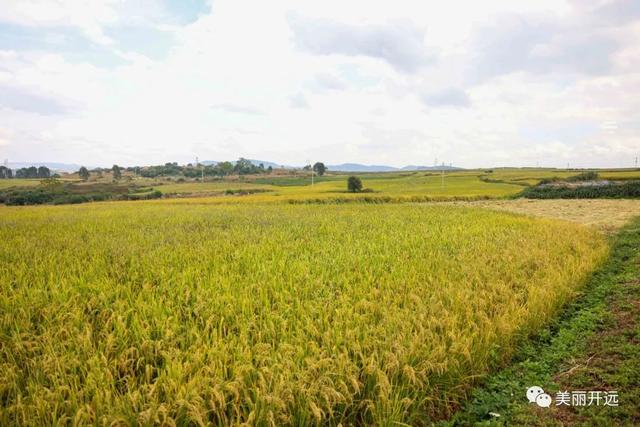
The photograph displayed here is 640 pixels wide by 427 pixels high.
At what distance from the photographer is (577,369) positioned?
13.6 feet

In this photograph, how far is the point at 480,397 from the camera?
12.2 feet

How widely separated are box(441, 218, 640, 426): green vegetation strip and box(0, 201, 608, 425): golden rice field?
0.80ft

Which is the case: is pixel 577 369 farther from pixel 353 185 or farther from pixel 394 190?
pixel 394 190

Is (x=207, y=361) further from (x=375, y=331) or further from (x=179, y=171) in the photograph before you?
(x=179, y=171)

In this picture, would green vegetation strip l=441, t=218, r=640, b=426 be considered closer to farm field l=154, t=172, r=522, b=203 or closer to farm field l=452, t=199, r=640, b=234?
farm field l=452, t=199, r=640, b=234

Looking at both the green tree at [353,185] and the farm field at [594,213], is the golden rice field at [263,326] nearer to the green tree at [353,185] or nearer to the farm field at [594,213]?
the farm field at [594,213]

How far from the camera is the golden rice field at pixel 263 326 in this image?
310 cm

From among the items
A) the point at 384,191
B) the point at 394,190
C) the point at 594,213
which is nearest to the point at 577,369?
the point at 594,213

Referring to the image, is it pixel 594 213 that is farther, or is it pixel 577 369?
pixel 594 213

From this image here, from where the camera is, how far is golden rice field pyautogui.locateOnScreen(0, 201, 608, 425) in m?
3.10

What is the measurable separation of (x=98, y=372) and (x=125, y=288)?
270 cm

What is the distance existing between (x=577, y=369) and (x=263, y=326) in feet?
12.5

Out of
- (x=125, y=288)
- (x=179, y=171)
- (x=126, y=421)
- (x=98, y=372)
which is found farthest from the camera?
(x=179, y=171)

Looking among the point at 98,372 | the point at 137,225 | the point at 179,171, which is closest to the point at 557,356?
the point at 98,372
